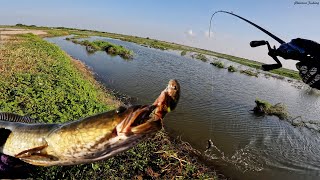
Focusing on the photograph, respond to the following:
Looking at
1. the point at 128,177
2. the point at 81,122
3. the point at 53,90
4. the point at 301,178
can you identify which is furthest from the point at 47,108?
the point at 301,178

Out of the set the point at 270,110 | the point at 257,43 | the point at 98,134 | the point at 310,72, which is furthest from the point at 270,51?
the point at 270,110

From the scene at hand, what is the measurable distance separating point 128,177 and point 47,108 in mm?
3595

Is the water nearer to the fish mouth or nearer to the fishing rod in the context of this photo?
the fishing rod

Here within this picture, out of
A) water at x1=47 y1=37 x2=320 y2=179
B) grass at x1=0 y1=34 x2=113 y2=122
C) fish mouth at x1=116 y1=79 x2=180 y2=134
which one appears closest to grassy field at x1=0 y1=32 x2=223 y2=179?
grass at x1=0 y1=34 x2=113 y2=122

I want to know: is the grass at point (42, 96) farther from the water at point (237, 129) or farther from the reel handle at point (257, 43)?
the reel handle at point (257, 43)

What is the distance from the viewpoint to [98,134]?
2051 mm

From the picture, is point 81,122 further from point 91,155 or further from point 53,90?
point 53,90

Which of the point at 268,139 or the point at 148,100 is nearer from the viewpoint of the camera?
the point at 268,139

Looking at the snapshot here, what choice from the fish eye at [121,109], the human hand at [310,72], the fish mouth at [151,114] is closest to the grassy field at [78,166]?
the fish eye at [121,109]

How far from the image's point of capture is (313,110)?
2391 cm

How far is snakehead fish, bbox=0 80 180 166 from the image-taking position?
191 centimetres

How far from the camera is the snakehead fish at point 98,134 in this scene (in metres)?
1.91

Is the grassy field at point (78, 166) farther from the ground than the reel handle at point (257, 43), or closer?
closer

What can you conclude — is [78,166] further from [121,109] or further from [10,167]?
[121,109]
